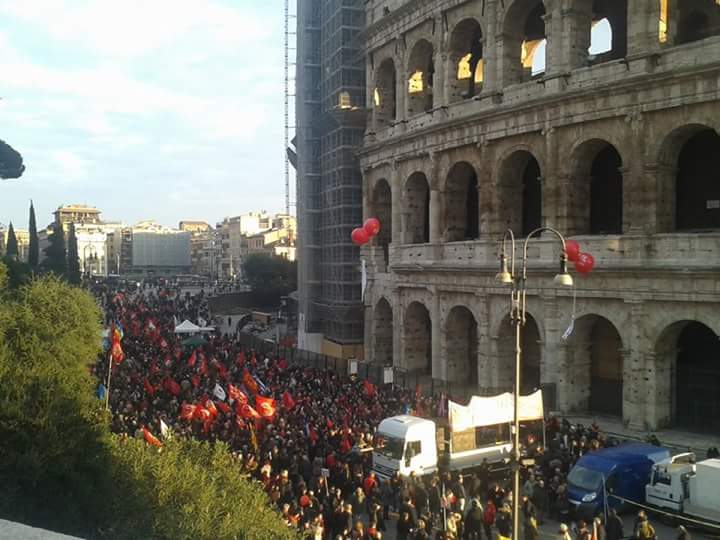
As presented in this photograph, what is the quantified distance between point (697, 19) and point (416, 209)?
1560cm

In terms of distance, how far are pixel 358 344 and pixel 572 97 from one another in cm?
2173

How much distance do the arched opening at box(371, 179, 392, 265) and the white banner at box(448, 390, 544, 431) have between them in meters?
19.6

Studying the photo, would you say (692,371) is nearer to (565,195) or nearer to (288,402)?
(565,195)

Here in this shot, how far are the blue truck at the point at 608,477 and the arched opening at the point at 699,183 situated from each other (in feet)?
36.1

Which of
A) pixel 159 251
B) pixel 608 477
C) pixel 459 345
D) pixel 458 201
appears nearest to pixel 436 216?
pixel 458 201

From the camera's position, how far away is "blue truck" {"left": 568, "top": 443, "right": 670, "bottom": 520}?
57.7 feet

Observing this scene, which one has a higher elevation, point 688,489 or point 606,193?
point 606,193

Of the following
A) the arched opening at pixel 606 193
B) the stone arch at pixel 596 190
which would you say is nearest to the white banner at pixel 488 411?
the stone arch at pixel 596 190

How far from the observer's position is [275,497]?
16.8 metres

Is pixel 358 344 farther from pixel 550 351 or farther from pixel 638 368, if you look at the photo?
pixel 638 368

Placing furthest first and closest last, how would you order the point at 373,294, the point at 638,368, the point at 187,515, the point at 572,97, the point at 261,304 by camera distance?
the point at 261,304 → the point at 373,294 → the point at 572,97 → the point at 638,368 → the point at 187,515

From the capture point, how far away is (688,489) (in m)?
17.2

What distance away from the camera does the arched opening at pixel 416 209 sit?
37.8 meters

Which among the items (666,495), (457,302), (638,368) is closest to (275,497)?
(666,495)
